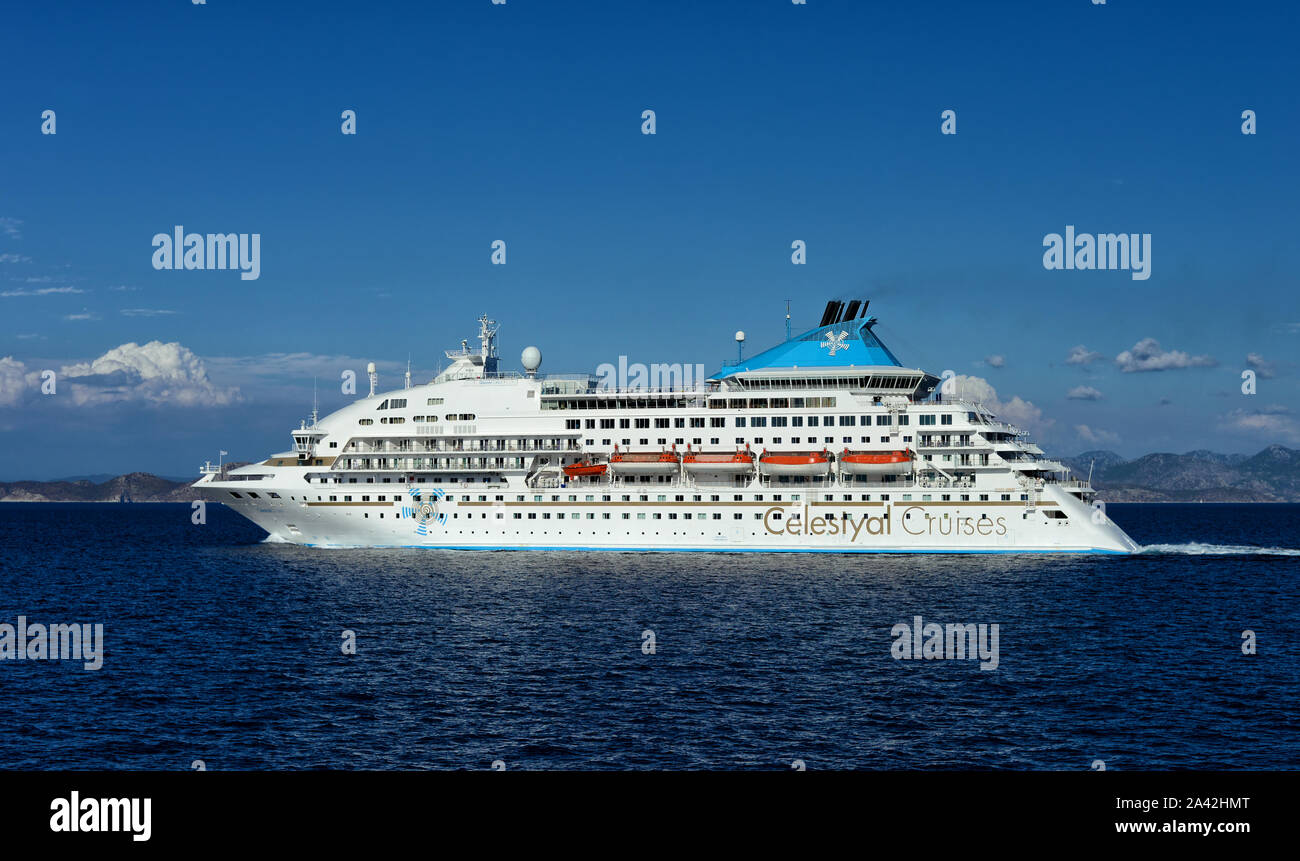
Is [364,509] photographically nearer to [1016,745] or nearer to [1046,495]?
[1046,495]

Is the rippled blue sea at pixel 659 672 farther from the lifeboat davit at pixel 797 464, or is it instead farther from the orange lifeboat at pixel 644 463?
the orange lifeboat at pixel 644 463

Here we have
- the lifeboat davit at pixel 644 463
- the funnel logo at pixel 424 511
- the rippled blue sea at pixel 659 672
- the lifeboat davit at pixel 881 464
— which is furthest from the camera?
the lifeboat davit at pixel 644 463

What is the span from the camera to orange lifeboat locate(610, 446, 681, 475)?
59.4 m

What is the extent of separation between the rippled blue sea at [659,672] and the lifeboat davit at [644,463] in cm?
913

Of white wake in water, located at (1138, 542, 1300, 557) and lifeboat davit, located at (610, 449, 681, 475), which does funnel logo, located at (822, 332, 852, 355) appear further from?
white wake in water, located at (1138, 542, 1300, 557)

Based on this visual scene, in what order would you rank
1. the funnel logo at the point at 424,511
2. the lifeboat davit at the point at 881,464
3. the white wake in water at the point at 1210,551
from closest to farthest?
the lifeboat davit at the point at 881,464
the funnel logo at the point at 424,511
the white wake in water at the point at 1210,551

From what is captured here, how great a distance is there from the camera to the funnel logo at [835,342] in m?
62.0

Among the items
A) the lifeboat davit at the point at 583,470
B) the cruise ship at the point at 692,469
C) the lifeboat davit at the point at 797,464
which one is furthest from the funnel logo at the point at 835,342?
the lifeboat davit at the point at 583,470

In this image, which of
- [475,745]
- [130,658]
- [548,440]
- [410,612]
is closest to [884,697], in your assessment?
[475,745]

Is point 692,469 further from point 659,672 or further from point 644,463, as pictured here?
point 659,672

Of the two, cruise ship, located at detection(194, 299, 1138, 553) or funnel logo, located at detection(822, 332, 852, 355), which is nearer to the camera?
cruise ship, located at detection(194, 299, 1138, 553)

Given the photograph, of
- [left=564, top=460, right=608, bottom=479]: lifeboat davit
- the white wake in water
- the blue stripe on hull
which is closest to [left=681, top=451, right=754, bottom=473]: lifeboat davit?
the blue stripe on hull

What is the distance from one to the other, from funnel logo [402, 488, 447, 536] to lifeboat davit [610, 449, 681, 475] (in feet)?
35.1

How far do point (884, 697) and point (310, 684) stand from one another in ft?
50.9
